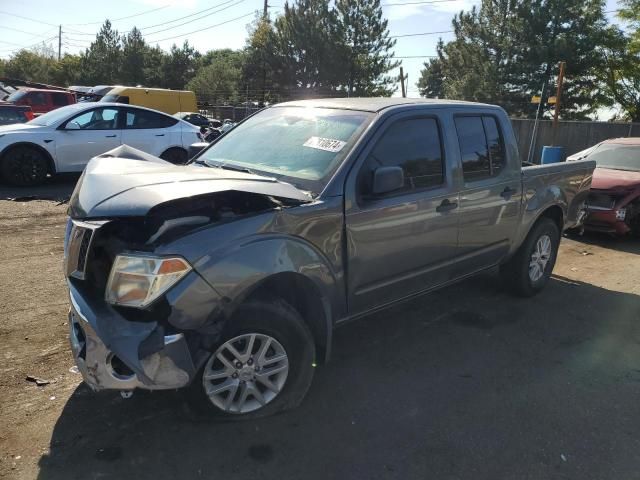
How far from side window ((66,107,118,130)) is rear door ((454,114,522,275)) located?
7928 millimetres

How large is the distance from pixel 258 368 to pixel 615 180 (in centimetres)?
719

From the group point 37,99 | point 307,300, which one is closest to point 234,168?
point 307,300

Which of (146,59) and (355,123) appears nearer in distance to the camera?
(355,123)

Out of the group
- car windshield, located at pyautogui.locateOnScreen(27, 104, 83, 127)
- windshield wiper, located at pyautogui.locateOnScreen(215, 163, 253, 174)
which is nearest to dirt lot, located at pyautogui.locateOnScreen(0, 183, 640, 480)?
windshield wiper, located at pyautogui.locateOnScreen(215, 163, 253, 174)

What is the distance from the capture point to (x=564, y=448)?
292 centimetres

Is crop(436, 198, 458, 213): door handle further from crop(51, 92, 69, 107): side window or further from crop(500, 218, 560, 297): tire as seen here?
crop(51, 92, 69, 107): side window

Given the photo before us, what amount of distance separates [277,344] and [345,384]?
2.59ft

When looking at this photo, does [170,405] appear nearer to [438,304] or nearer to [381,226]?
[381,226]

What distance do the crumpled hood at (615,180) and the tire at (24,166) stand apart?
9.31m

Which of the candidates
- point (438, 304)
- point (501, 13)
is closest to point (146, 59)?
point (501, 13)

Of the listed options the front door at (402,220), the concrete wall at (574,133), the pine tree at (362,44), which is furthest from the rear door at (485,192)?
the pine tree at (362,44)

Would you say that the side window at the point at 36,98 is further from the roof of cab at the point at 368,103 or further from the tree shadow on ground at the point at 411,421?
the tree shadow on ground at the point at 411,421

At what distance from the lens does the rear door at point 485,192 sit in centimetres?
419

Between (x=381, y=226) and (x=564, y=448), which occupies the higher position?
(x=381, y=226)
